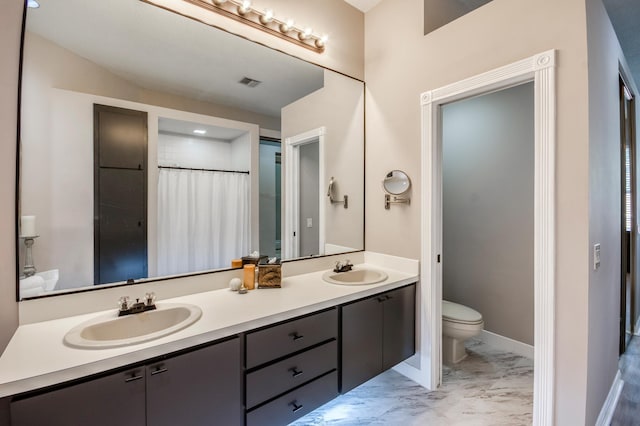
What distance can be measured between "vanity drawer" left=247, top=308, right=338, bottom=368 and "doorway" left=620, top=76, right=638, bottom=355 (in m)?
2.67

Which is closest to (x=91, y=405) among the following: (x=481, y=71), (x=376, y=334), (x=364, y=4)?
(x=376, y=334)

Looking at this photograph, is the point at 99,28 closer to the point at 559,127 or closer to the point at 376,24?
the point at 376,24

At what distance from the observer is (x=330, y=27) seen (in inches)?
91.4

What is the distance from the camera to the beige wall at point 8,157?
117 cm

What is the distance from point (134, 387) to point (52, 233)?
2.71ft

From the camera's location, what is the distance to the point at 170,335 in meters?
1.17

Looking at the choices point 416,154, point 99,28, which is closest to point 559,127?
point 416,154

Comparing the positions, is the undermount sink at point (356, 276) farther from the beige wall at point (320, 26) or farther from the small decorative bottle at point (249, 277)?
the beige wall at point (320, 26)

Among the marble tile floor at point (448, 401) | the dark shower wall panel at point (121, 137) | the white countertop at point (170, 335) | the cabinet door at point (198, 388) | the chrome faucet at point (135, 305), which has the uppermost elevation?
the dark shower wall panel at point (121, 137)

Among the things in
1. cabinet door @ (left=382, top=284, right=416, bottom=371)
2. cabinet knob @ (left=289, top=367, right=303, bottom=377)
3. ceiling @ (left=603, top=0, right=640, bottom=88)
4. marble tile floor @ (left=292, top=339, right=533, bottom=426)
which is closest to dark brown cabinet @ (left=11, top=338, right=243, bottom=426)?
cabinet knob @ (left=289, top=367, right=303, bottom=377)

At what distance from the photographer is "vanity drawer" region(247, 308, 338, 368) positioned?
135 cm

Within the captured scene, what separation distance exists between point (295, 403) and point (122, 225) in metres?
1.29

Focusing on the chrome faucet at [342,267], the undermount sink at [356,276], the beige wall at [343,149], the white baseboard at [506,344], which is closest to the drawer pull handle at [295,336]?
the undermount sink at [356,276]

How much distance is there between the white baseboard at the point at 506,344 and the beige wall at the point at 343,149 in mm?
1588
